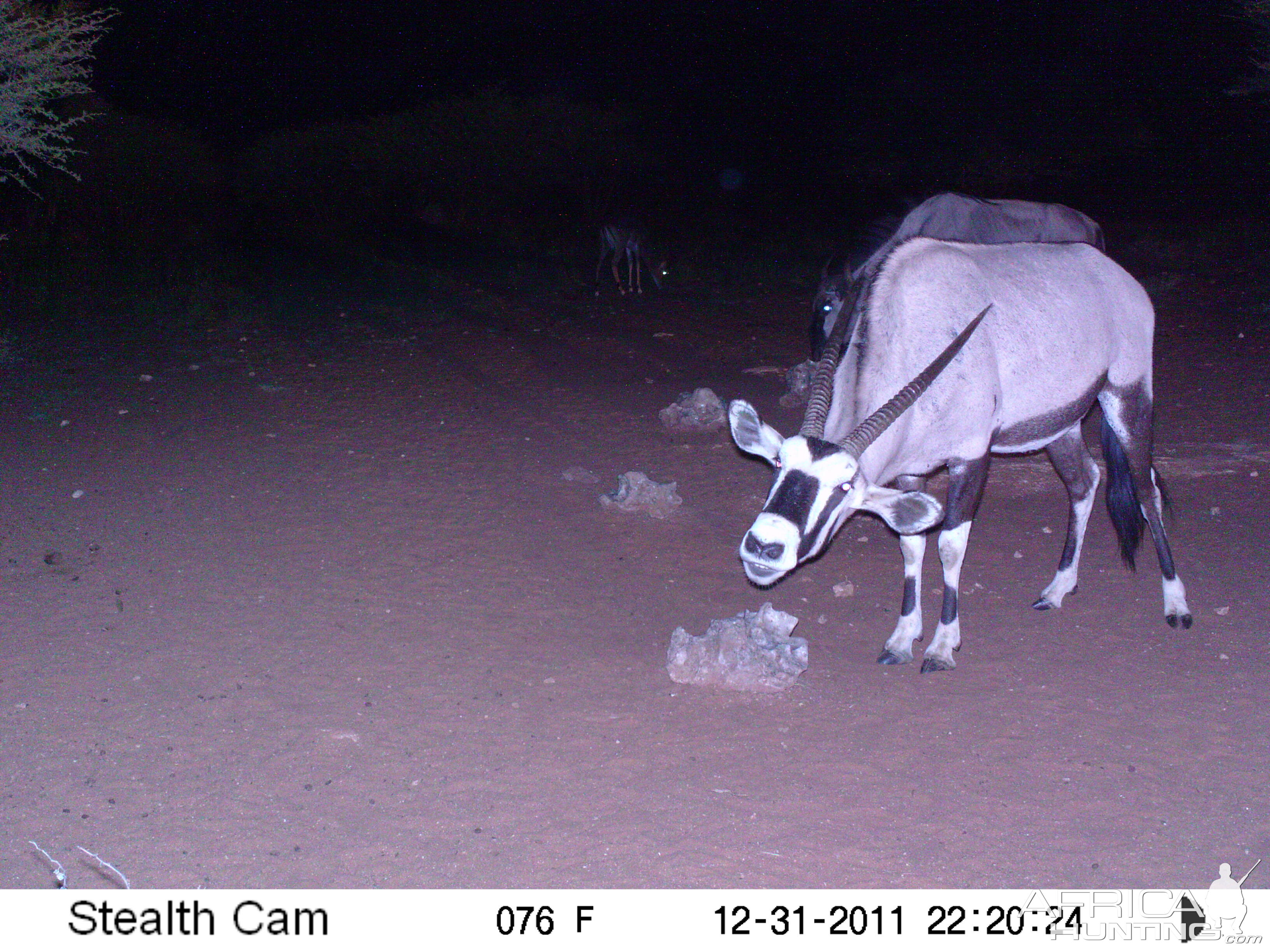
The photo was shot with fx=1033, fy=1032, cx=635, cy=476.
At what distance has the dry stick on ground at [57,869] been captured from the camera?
342 cm

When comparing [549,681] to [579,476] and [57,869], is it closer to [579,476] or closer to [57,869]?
[57,869]

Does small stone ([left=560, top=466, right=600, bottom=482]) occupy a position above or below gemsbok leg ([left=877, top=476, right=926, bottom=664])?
below

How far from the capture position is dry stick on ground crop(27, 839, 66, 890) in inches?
135

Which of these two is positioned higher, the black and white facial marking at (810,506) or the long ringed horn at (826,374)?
the long ringed horn at (826,374)

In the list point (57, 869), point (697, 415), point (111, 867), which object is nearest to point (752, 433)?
point (111, 867)

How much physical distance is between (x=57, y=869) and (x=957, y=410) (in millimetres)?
4204

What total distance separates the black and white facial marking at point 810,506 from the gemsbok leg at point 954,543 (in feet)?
2.98

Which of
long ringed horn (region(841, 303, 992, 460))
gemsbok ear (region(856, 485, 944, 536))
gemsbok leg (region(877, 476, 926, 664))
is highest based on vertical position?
long ringed horn (region(841, 303, 992, 460))

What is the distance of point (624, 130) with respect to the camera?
27859mm

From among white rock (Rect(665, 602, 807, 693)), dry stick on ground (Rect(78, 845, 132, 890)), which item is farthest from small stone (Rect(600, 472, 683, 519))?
dry stick on ground (Rect(78, 845, 132, 890))

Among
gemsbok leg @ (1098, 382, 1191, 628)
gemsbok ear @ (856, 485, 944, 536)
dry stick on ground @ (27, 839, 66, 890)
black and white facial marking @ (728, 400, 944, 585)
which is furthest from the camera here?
gemsbok leg @ (1098, 382, 1191, 628)

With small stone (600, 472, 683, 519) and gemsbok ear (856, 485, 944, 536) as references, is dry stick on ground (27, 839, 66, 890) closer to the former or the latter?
gemsbok ear (856, 485, 944, 536)

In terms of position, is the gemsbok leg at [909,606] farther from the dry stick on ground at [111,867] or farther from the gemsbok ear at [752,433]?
the dry stick on ground at [111,867]

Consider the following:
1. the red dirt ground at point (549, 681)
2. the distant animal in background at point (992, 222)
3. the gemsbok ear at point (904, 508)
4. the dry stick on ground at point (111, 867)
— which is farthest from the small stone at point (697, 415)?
the dry stick on ground at point (111, 867)
